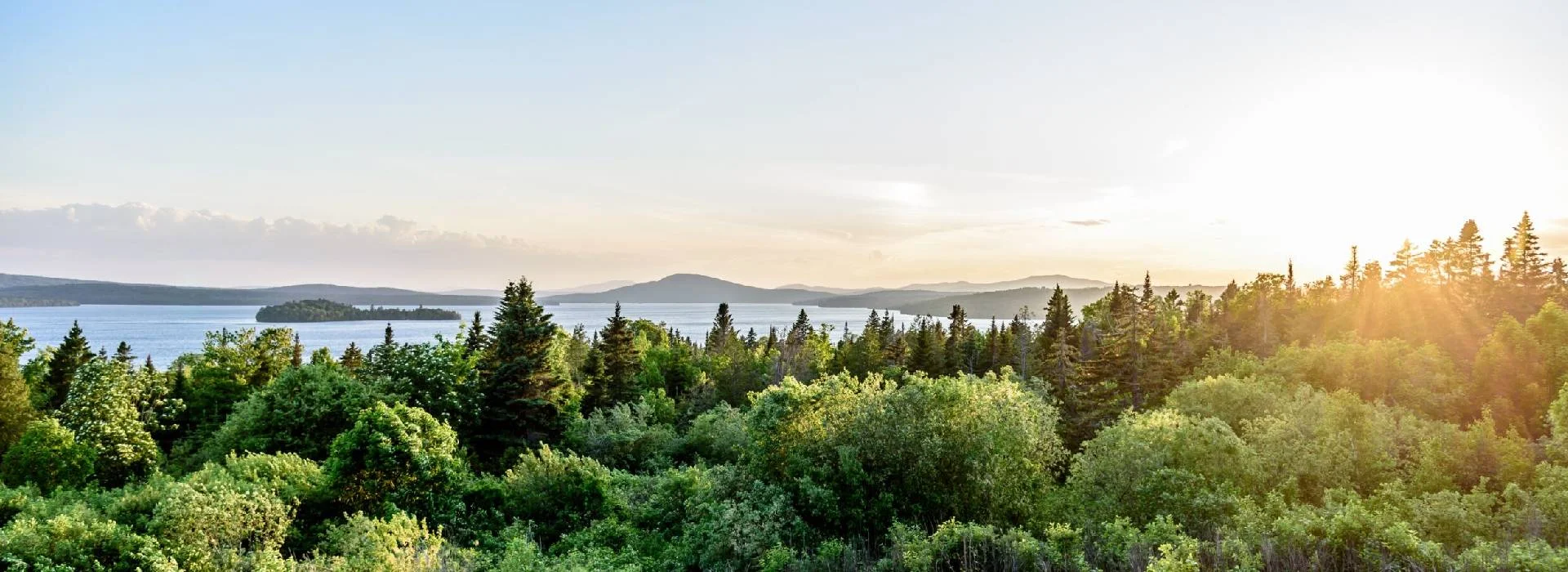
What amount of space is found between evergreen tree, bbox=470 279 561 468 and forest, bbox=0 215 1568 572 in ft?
0.58

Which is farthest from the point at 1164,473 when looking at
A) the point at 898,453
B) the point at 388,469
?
the point at 388,469

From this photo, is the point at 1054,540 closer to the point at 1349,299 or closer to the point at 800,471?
the point at 800,471

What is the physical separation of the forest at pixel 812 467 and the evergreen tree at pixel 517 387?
18 cm

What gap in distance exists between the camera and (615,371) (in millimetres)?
60719

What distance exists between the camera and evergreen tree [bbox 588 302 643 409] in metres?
57.9

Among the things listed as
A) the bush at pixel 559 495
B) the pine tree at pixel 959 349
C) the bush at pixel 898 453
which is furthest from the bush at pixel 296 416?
the pine tree at pixel 959 349

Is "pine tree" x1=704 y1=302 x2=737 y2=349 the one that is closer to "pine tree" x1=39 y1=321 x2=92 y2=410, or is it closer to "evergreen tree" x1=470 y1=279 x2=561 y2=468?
"evergreen tree" x1=470 y1=279 x2=561 y2=468

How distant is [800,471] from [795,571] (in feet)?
14.7

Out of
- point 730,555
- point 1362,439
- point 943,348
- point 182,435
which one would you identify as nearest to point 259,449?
point 182,435

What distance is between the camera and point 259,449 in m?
34.7

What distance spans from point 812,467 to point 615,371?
4067 cm

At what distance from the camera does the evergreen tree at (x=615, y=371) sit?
5788 centimetres

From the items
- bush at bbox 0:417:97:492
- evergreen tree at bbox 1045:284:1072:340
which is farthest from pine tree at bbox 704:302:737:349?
bush at bbox 0:417:97:492

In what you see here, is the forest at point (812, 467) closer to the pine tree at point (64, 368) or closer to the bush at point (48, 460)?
the bush at point (48, 460)
